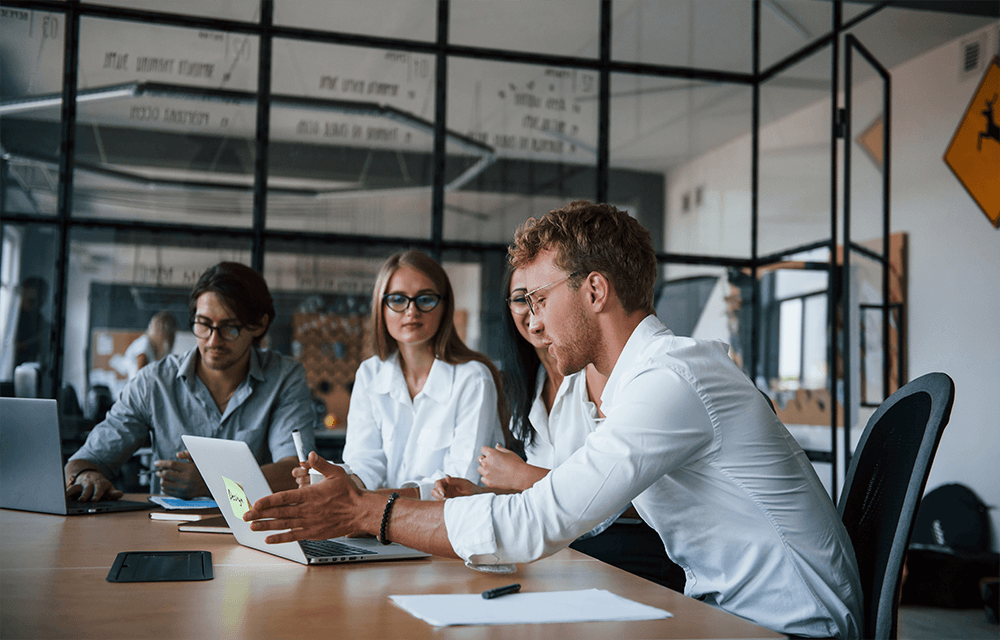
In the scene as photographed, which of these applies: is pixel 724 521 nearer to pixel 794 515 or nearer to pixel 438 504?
pixel 794 515

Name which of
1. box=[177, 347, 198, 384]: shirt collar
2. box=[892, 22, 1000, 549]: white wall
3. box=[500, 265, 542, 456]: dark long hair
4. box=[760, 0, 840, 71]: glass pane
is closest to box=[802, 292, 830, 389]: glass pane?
box=[892, 22, 1000, 549]: white wall

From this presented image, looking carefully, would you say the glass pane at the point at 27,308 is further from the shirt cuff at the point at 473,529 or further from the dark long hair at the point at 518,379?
the shirt cuff at the point at 473,529

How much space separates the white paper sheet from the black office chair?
0.45 metres

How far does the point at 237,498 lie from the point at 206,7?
3997 mm

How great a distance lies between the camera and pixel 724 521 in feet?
5.05

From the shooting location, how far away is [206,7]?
4762mm

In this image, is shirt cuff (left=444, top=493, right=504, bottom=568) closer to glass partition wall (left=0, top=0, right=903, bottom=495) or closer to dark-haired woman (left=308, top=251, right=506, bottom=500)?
dark-haired woman (left=308, top=251, right=506, bottom=500)

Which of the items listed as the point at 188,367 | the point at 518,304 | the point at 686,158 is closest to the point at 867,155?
the point at 686,158

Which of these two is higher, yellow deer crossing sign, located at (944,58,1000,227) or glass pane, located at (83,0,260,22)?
glass pane, located at (83,0,260,22)

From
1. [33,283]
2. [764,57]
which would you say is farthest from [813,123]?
[33,283]

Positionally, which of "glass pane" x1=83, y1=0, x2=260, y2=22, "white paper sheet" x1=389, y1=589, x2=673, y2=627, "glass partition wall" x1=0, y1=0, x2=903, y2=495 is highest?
"glass pane" x1=83, y1=0, x2=260, y2=22

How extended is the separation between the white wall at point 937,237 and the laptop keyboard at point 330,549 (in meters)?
4.02

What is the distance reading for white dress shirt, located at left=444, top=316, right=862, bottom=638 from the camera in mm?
1401

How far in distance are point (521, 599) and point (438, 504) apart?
26cm
